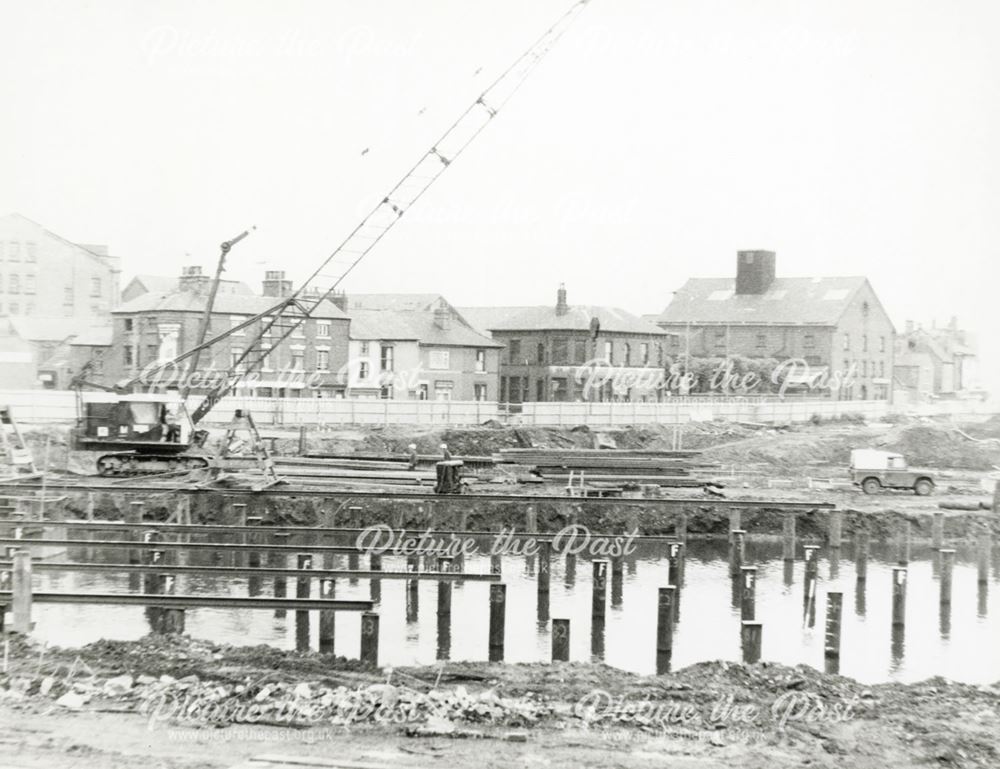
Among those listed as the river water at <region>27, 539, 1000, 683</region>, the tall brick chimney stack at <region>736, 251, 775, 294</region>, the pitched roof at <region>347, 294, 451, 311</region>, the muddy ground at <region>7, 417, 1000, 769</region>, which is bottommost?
the river water at <region>27, 539, 1000, 683</region>

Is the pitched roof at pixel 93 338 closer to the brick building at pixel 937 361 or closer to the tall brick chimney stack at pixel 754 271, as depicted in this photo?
the tall brick chimney stack at pixel 754 271

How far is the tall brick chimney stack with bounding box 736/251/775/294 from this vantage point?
7888 centimetres

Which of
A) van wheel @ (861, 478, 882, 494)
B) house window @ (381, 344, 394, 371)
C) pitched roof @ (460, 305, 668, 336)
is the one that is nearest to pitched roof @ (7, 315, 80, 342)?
house window @ (381, 344, 394, 371)

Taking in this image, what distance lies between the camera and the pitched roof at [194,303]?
5482 cm

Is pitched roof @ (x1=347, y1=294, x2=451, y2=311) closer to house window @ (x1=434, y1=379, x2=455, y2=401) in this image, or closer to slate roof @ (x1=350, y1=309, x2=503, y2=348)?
slate roof @ (x1=350, y1=309, x2=503, y2=348)

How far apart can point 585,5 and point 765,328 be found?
48899 millimetres

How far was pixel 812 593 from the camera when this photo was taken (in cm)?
2575

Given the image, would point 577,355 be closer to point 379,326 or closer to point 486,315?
point 486,315

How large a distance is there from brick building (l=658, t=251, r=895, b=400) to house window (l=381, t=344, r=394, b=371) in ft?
70.5

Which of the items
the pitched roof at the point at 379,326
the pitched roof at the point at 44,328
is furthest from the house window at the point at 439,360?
the pitched roof at the point at 44,328

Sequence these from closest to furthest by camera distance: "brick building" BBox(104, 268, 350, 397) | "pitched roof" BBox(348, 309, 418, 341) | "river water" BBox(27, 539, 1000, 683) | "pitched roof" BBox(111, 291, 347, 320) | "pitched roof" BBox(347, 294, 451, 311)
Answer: "river water" BBox(27, 539, 1000, 683)
"brick building" BBox(104, 268, 350, 397)
"pitched roof" BBox(111, 291, 347, 320)
"pitched roof" BBox(348, 309, 418, 341)
"pitched roof" BBox(347, 294, 451, 311)

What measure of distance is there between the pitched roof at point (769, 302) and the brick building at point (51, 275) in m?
39.3

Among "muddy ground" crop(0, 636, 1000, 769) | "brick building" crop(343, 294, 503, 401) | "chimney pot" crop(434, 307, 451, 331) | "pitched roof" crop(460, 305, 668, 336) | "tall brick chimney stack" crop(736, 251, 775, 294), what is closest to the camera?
"muddy ground" crop(0, 636, 1000, 769)

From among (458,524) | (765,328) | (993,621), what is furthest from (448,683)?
(765,328)
